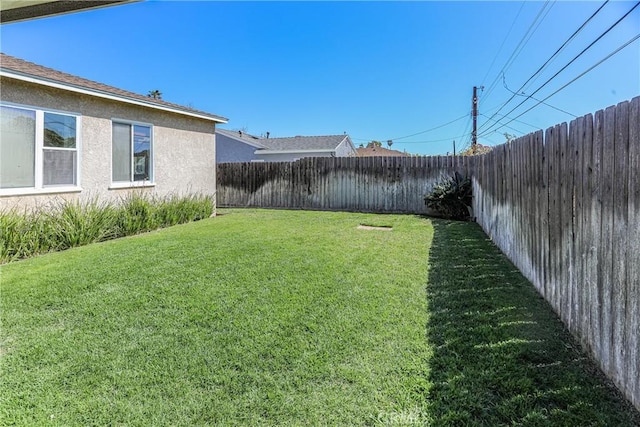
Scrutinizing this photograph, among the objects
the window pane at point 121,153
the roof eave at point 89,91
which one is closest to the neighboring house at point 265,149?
the roof eave at point 89,91

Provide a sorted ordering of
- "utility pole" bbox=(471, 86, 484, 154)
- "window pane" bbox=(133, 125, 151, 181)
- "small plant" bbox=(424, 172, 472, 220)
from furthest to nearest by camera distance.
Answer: "utility pole" bbox=(471, 86, 484, 154), "small plant" bbox=(424, 172, 472, 220), "window pane" bbox=(133, 125, 151, 181)

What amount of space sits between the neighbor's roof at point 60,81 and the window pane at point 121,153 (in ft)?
2.28

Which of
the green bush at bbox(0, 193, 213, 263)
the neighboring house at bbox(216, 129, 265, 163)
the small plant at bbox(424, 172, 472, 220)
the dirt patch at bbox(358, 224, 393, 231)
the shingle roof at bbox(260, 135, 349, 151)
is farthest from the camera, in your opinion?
the shingle roof at bbox(260, 135, 349, 151)

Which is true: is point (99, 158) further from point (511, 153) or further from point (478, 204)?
point (478, 204)

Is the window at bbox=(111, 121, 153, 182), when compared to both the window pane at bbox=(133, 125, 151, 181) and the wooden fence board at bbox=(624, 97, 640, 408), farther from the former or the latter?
the wooden fence board at bbox=(624, 97, 640, 408)

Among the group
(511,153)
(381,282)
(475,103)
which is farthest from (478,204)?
(475,103)

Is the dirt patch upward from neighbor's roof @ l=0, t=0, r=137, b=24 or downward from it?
downward

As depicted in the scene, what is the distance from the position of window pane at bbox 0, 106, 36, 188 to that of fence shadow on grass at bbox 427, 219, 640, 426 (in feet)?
24.0

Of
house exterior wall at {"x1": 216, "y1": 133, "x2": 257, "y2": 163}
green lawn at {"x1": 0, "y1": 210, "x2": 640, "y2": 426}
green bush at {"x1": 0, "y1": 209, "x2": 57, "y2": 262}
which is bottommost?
green lawn at {"x1": 0, "y1": 210, "x2": 640, "y2": 426}

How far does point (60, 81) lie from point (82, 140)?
120 centimetres

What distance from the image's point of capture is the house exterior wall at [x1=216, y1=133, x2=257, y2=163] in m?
24.5

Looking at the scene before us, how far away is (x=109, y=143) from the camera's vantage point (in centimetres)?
791

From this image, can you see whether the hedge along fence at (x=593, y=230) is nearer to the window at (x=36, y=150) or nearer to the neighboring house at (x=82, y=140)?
the neighboring house at (x=82, y=140)

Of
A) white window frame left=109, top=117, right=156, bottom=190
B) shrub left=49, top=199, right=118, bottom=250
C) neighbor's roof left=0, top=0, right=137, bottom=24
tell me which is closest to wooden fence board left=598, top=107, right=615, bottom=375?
neighbor's roof left=0, top=0, right=137, bottom=24
